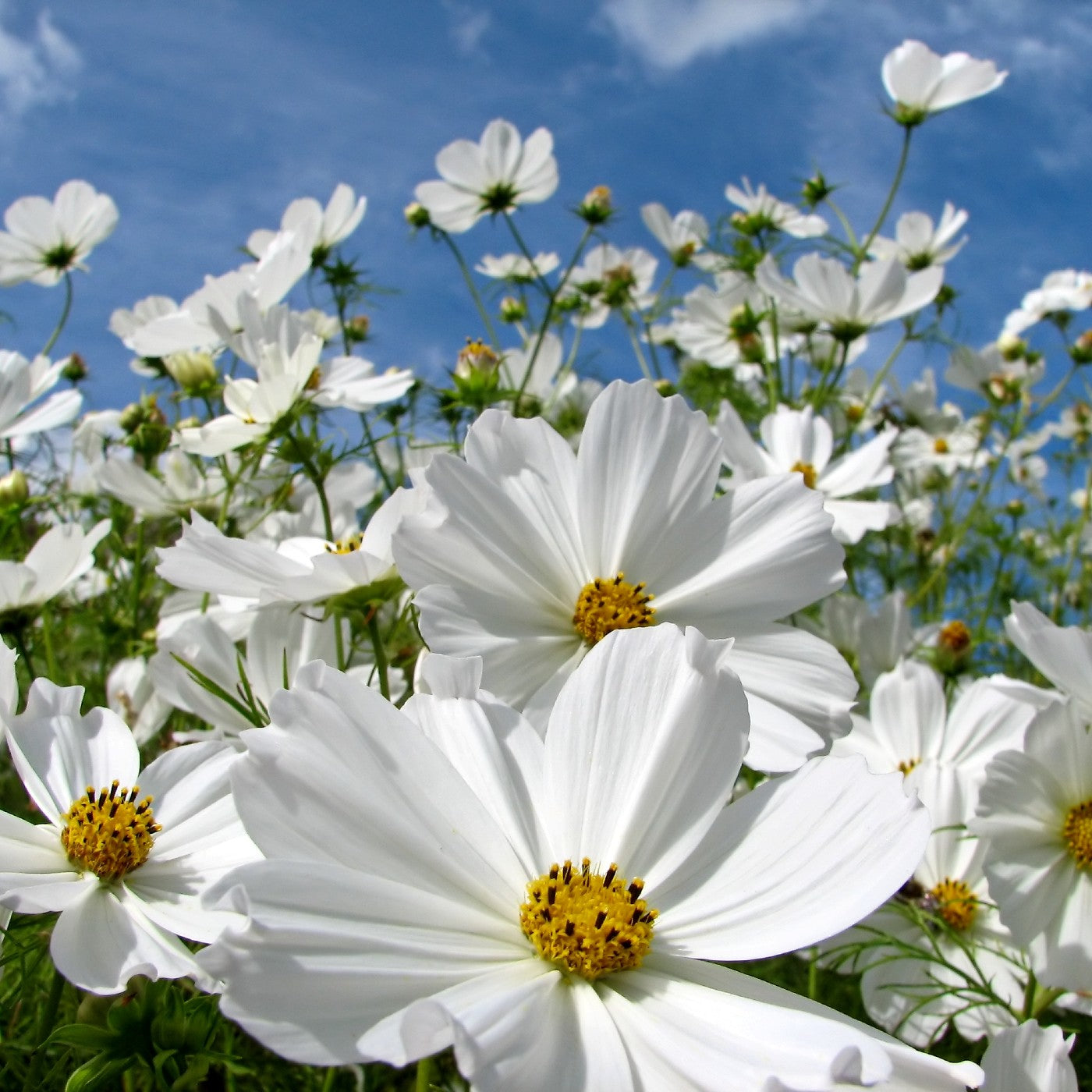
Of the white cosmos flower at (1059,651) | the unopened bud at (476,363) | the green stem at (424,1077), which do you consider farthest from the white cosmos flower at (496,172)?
the green stem at (424,1077)

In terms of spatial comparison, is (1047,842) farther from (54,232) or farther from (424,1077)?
(54,232)

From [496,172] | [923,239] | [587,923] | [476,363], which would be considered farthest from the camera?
[923,239]

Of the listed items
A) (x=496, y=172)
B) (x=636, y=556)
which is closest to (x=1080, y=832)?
(x=636, y=556)

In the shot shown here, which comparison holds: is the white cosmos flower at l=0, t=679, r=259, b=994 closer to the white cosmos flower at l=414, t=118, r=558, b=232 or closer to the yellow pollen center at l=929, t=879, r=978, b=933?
the yellow pollen center at l=929, t=879, r=978, b=933

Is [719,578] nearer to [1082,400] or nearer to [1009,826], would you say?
[1009,826]

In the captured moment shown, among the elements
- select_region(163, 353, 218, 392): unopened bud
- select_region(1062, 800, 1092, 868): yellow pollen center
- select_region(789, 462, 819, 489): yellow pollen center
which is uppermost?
select_region(163, 353, 218, 392): unopened bud

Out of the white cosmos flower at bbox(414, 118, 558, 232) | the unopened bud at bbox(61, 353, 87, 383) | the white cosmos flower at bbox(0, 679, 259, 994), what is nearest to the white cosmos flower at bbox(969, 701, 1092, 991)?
the white cosmos flower at bbox(0, 679, 259, 994)
